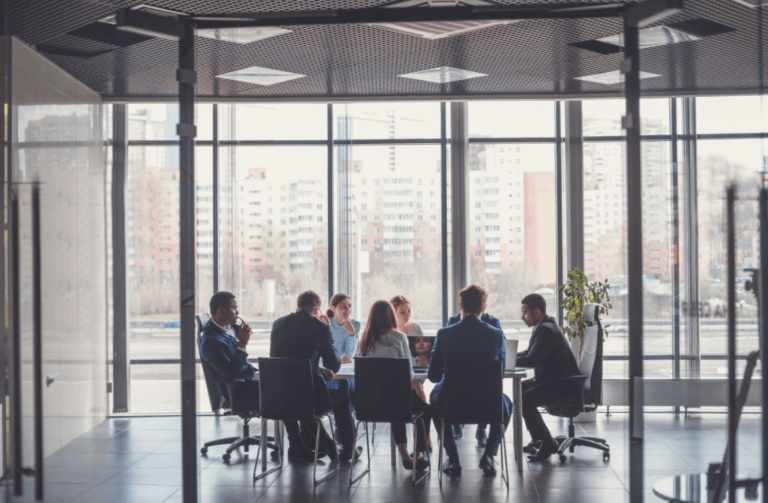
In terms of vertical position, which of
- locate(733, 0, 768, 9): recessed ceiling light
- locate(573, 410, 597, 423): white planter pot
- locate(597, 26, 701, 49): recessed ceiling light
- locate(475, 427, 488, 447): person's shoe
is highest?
locate(733, 0, 768, 9): recessed ceiling light

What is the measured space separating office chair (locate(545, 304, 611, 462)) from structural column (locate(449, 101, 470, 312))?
236 centimetres

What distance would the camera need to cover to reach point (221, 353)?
17.3 ft

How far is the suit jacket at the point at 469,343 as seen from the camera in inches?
186

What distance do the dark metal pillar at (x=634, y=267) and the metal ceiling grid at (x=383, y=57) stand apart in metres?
0.08

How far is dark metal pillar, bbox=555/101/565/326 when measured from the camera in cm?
788

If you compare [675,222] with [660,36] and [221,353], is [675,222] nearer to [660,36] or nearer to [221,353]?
[660,36]

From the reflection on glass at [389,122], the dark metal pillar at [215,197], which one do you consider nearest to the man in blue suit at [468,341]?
the reflection on glass at [389,122]

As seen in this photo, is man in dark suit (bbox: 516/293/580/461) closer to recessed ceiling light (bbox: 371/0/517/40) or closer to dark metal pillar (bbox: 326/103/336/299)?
recessed ceiling light (bbox: 371/0/517/40)

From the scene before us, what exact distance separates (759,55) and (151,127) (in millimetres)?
2964

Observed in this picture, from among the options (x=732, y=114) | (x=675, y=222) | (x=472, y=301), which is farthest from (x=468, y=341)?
(x=732, y=114)

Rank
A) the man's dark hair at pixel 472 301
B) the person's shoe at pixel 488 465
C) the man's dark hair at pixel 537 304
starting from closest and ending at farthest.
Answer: the man's dark hair at pixel 472 301 → the person's shoe at pixel 488 465 → the man's dark hair at pixel 537 304

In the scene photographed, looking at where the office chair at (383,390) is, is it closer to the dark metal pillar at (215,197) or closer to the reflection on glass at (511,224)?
the reflection on glass at (511,224)

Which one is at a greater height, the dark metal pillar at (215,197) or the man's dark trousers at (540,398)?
the dark metal pillar at (215,197)

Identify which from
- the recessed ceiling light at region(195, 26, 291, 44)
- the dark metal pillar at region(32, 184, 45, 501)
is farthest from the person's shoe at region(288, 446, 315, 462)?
the recessed ceiling light at region(195, 26, 291, 44)
